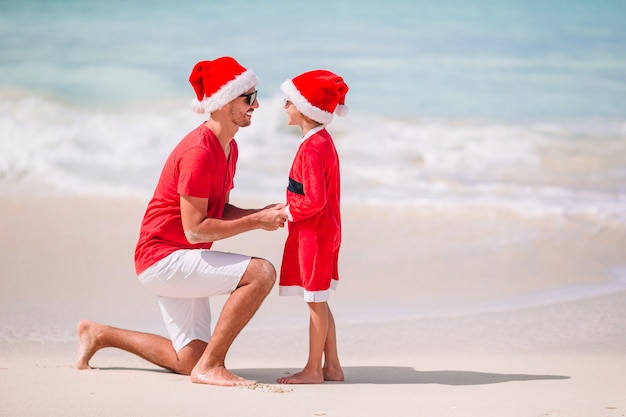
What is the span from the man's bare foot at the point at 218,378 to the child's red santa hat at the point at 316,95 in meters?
1.11

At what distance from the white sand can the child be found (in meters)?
0.16

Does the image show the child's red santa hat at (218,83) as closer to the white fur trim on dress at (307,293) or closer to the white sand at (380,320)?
the white fur trim on dress at (307,293)

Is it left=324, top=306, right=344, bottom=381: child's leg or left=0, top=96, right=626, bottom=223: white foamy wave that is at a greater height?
left=0, top=96, right=626, bottom=223: white foamy wave

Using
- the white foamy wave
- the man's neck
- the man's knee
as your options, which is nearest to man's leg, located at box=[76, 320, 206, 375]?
the man's knee

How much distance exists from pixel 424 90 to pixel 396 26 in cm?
336

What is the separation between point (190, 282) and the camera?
4109 mm

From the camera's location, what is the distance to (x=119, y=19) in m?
19.2

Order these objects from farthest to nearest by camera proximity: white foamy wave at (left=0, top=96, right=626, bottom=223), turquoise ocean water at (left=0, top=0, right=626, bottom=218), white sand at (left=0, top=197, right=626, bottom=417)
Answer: turquoise ocean water at (left=0, top=0, right=626, bottom=218), white foamy wave at (left=0, top=96, right=626, bottom=223), white sand at (left=0, top=197, right=626, bottom=417)

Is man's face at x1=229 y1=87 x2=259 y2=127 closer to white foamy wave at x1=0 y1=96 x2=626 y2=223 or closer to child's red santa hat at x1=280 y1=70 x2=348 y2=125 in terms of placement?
child's red santa hat at x1=280 y1=70 x2=348 y2=125

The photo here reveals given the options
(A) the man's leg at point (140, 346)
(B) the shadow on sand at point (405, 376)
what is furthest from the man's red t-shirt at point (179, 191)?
(B) the shadow on sand at point (405, 376)

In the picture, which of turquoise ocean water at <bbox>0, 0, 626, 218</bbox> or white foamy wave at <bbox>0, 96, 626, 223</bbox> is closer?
white foamy wave at <bbox>0, 96, 626, 223</bbox>

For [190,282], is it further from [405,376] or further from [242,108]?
[405,376]

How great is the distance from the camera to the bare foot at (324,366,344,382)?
4199 mm

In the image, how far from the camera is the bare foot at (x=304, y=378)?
407 centimetres
